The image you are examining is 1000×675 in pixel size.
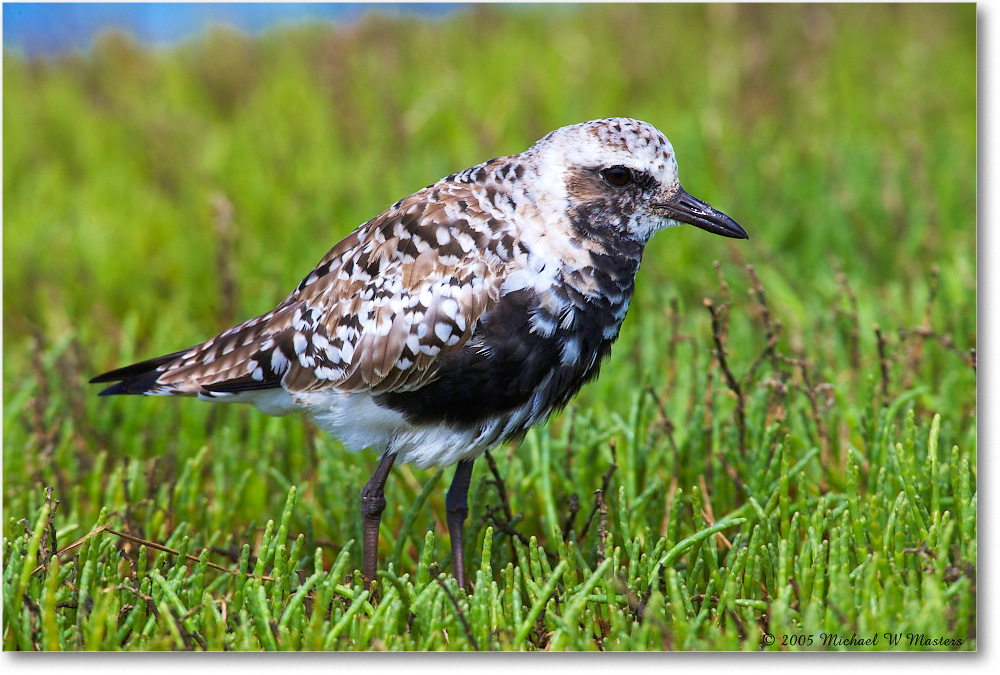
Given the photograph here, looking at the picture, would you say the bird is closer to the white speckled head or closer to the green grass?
the white speckled head

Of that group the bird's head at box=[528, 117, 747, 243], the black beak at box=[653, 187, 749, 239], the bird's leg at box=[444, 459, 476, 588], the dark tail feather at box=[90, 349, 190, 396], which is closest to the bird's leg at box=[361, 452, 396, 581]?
the bird's leg at box=[444, 459, 476, 588]

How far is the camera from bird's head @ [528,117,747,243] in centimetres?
289

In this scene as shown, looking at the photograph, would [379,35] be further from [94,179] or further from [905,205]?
[905,205]

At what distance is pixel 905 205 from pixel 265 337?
379 cm

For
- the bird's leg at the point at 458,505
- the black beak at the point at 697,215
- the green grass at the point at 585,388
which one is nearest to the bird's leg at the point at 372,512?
the green grass at the point at 585,388

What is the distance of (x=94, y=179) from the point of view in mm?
6188

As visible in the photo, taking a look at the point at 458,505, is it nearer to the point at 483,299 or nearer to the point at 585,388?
the point at 483,299

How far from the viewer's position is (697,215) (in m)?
2.99

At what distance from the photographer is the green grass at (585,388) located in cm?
297

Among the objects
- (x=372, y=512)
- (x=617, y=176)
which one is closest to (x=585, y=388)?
(x=372, y=512)

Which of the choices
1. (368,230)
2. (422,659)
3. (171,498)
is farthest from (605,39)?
(422,659)

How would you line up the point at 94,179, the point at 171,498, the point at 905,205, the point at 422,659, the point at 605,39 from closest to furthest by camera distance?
the point at 422,659
the point at 171,498
the point at 905,205
the point at 94,179
the point at 605,39

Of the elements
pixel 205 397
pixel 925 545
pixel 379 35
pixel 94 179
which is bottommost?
pixel 925 545

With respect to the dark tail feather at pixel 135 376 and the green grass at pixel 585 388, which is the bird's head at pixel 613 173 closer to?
the green grass at pixel 585 388
